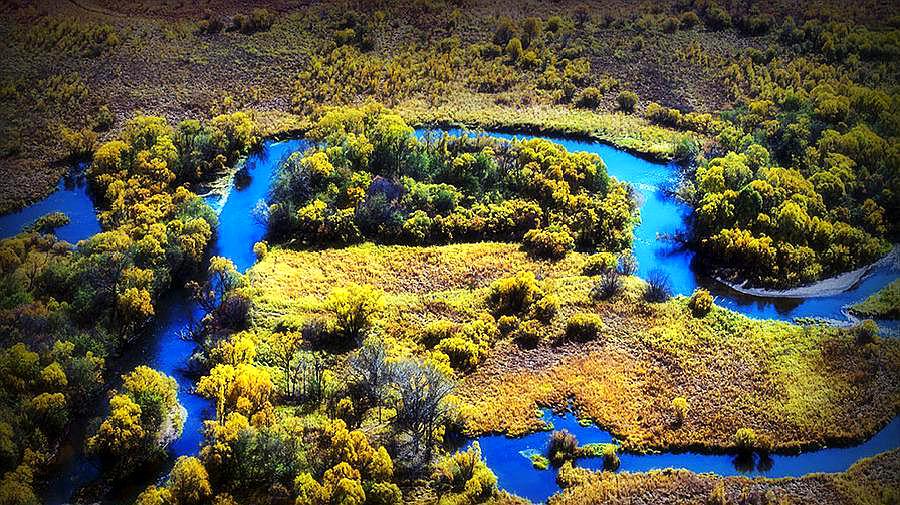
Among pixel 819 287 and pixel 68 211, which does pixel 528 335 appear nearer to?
pixel 819 287

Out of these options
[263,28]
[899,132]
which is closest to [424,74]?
[263,28]

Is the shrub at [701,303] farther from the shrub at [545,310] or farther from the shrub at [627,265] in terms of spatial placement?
the shrub at [545,310]

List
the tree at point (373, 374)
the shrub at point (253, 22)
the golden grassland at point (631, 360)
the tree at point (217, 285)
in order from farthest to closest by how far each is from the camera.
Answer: the shrub at point (253, 22) < the tree at point (217, 285) < the golden grassland at point (631, 360) < the tree at point (373, 374)

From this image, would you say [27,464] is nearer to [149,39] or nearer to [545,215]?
[545,215]

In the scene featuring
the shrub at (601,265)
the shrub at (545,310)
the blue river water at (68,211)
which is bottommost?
the shrub at (545,310)

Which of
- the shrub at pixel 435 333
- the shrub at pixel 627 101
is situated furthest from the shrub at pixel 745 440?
the shrub at pixel 627 101

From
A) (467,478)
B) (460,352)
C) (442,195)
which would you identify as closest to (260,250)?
(442,195)

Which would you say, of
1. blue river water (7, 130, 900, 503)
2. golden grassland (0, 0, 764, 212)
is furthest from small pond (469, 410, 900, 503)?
golden grassland (0, 0, 764, 212)

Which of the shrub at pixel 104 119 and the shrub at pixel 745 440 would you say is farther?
the shrub at pixel 104 119
